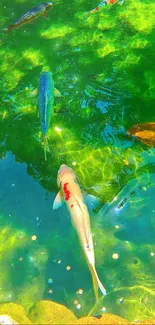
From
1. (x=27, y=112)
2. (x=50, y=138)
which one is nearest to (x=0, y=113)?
(x=27, y=112)

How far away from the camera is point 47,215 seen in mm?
5227

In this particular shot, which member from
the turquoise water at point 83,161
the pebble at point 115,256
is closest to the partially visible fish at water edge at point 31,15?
the turquoise water at point 83,161

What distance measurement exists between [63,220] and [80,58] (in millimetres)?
3470

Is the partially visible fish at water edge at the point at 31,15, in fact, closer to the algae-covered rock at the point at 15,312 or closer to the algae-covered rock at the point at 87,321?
the algae-covered rock at the point at 15,312

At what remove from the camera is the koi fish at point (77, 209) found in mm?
4188

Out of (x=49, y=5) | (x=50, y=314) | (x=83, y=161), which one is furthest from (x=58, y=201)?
(x=49, y=5)

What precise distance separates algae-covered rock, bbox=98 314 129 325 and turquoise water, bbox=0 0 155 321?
0.53ft

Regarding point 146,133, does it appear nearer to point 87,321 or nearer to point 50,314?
point 87,321

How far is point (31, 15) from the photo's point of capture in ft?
25.7

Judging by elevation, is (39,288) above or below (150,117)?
below

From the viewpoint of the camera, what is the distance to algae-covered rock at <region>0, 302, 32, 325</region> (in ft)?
14.4

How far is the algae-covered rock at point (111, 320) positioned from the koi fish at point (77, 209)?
10.7 inches

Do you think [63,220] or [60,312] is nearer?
[60,312]

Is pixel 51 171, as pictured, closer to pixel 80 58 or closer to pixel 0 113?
pixel 0 113
